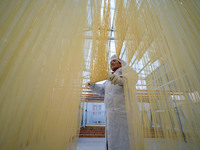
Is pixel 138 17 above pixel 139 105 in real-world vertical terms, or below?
above

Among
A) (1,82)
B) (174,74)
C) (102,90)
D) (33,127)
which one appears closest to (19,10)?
(1,82)

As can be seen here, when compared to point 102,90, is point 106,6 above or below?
above

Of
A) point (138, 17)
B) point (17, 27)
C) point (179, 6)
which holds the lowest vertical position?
point (17, 27)

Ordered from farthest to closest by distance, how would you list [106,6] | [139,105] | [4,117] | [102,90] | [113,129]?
1. [102,90]
2. [106,6]
3. [113,129]
4. [139,105]
5. [4,117]

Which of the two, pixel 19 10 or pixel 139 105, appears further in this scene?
pixel 139 105

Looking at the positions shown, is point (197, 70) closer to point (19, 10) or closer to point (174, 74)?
point (174, 74)

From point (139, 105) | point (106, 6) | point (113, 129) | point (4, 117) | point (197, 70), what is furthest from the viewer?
point (106, 6)

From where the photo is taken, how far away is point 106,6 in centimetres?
119

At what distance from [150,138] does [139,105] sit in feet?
0.69

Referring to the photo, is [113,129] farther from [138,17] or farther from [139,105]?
[138,17]

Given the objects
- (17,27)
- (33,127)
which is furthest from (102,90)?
(17,27)

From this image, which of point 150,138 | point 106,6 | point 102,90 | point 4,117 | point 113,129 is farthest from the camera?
point 102,90

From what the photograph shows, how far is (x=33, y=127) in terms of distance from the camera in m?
0.31

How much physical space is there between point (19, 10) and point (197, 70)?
28.9 inches
